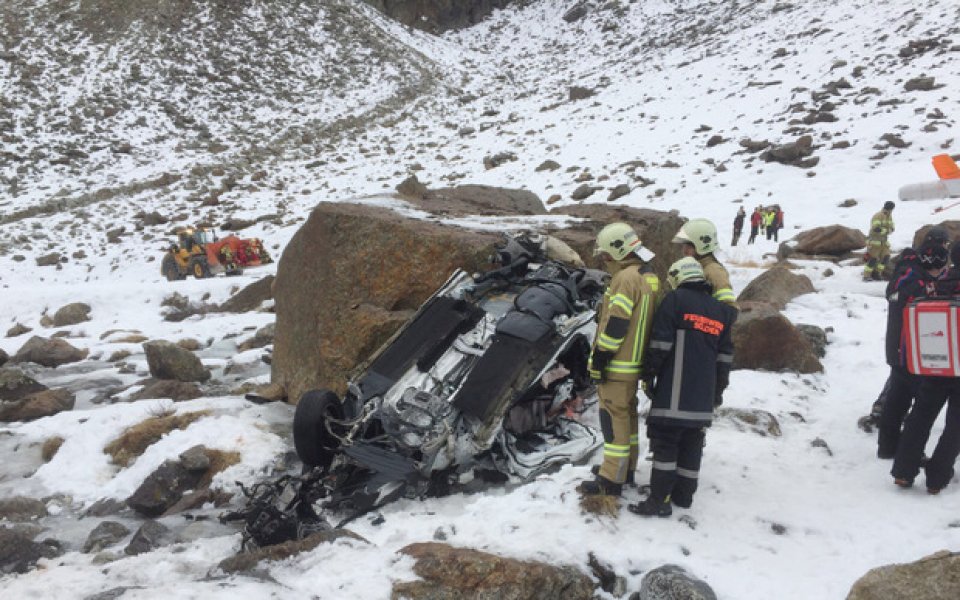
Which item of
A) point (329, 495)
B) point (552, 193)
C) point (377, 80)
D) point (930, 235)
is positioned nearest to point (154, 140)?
point (377, 80)

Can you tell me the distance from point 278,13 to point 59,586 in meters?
35.8

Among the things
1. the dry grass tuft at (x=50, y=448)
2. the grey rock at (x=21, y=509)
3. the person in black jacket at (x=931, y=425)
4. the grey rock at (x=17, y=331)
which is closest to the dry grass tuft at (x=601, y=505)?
the person in black jacket at (x=931, y=425)

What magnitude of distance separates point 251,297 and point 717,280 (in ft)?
30.2

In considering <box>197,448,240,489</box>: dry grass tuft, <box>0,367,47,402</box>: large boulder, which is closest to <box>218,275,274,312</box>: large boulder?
<box>0,367,47,402</box>: large boulder

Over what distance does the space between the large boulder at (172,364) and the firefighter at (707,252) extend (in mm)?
5922

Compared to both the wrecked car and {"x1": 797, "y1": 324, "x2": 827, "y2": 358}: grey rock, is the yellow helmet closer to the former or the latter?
the wrecked car

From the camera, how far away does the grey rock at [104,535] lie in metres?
4.04

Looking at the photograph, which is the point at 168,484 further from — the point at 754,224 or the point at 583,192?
the point at 583,192

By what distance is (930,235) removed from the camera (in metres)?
3.92

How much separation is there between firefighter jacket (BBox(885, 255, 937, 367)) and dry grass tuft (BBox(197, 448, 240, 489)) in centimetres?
509

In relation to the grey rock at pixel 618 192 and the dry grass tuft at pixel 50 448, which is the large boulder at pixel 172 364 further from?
the grey rock at pixel 618 192

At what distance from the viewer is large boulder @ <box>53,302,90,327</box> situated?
34.6 feet

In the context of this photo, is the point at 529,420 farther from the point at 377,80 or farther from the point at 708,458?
the point at 377,80

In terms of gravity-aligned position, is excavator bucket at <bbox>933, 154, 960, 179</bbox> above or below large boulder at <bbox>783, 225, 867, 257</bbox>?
above
